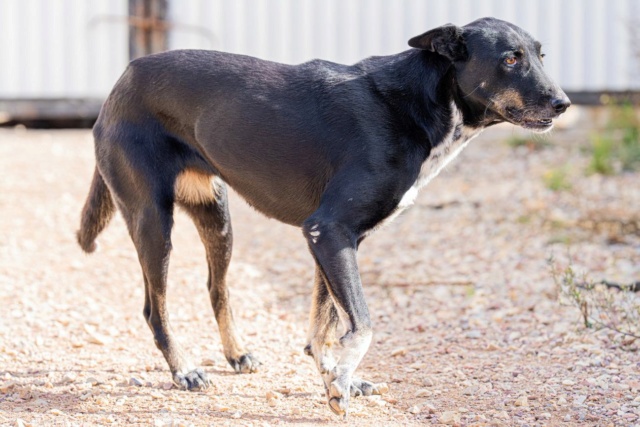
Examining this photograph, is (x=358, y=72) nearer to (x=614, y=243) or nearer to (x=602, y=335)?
(x=602, y=335)

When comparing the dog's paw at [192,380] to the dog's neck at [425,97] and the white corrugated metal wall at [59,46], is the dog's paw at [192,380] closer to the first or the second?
the dog's neck at [425,97]

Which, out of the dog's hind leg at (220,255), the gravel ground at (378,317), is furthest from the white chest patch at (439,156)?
the dog's hind leg at (220,255)

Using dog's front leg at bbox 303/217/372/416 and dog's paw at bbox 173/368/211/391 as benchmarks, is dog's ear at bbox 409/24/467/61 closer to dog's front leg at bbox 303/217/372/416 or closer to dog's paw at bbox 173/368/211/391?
dog's front leg at bbox 303/217/372/416

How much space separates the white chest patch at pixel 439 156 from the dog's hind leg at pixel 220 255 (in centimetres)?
91

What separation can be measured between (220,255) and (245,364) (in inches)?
20.0

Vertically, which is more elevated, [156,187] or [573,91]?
[156,187]

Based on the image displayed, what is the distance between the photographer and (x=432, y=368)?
3875 mm

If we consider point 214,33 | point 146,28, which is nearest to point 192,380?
point 146,28

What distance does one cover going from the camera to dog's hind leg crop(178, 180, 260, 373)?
392cm

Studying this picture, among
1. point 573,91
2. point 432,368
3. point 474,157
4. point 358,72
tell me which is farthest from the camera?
point 573,91

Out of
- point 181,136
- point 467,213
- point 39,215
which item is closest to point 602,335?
point 181,136

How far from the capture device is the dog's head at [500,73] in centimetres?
336

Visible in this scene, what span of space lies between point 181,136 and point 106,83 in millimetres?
7484

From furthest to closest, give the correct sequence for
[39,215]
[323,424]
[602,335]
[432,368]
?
[39,215] → [602,335] → [432,368] → [323,424]
